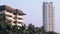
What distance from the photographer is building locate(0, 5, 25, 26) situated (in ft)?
172

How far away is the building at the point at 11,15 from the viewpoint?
52353 mm

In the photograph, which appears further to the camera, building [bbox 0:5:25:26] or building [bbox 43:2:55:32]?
building [bbox 43:2:55:32]

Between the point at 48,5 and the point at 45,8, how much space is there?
4665 mm

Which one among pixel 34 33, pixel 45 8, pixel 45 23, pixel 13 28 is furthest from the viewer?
pixel 45 8

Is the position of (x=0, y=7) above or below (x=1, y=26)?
above

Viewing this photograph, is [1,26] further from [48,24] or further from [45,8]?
[45,8]

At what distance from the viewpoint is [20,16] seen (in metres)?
61.4

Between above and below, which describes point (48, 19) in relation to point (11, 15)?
below

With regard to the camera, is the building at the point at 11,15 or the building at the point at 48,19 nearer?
the building at the point at 11,15

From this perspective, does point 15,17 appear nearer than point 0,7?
No

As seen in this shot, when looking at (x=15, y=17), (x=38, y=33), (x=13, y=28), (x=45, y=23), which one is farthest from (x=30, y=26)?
(x=45, y=23)

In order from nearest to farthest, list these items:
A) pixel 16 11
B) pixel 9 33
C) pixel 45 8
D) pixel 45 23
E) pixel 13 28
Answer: pixel 9 33 → pixel 13 28 → pixel 16 11 → pixel 45 23 → pixel 45 8

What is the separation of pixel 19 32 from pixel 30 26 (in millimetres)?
10574

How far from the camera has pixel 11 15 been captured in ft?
183
